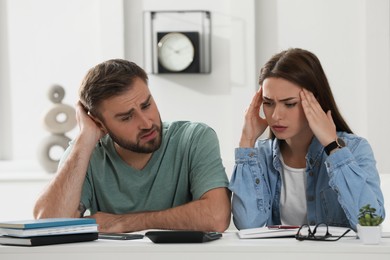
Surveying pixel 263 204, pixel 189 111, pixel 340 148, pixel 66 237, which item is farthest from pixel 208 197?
pixel 189 111

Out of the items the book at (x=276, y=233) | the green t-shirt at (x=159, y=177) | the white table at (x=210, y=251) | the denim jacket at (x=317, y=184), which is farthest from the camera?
the green t-shirt at (x=159, y=177)

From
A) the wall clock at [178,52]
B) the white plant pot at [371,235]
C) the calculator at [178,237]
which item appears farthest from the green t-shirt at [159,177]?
the wall clock at [178,52]

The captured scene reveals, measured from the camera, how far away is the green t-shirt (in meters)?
3.06

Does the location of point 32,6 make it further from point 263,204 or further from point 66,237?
point 66,237

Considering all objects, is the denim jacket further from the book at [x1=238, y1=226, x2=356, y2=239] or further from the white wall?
the white wall

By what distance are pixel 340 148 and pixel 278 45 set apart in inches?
97.6

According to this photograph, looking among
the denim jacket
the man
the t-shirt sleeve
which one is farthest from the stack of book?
the denim jacket

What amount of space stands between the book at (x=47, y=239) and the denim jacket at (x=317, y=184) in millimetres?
799

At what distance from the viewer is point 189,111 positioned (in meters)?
5.29

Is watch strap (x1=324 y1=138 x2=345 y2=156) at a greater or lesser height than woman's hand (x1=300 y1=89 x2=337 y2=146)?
lesser

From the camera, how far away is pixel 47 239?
2.29m

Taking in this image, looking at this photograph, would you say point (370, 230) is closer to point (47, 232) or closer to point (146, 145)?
point (47, 232)

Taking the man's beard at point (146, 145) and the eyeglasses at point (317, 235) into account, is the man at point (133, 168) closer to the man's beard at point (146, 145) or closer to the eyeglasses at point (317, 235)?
the man's beard at point (146, 145)

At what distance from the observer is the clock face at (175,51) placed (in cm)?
525
